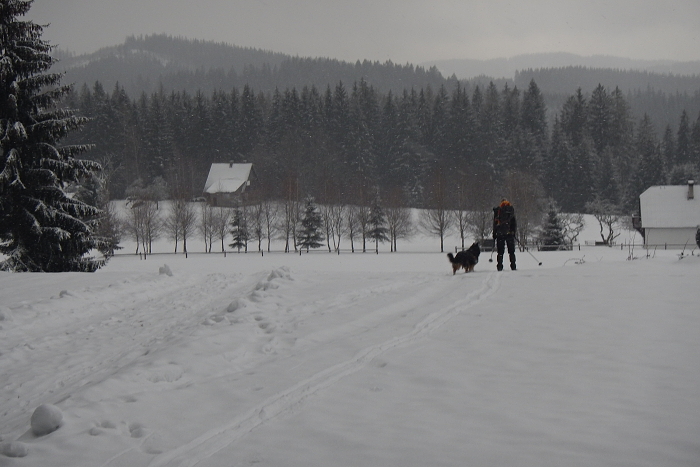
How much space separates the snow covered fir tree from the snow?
715cm

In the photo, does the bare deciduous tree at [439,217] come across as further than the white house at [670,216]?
Yes

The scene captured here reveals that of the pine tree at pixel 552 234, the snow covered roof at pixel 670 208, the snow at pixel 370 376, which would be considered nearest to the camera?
the snow at pixel 370 376

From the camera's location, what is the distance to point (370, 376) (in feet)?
17.6

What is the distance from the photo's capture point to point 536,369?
5398 millimetres

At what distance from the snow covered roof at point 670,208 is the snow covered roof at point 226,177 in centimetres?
4874

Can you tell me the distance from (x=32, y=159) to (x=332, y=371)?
51.5ft

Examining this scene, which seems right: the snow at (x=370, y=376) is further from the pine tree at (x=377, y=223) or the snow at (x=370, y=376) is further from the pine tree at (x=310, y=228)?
the pine tree at (x=377, y=223)

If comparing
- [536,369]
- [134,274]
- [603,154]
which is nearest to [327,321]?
[536,369]

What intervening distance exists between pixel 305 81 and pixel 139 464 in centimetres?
15334

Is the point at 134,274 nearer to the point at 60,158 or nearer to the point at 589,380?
the point at 60,158

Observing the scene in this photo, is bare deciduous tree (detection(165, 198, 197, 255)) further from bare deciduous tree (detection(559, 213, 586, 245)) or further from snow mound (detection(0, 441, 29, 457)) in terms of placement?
snow mound (detection(0, 441, 29, 457))

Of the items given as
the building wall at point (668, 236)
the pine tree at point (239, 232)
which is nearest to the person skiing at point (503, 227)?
the building wall at point (668, 236)

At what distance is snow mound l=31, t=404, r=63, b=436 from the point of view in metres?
4.32

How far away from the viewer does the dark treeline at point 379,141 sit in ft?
237
